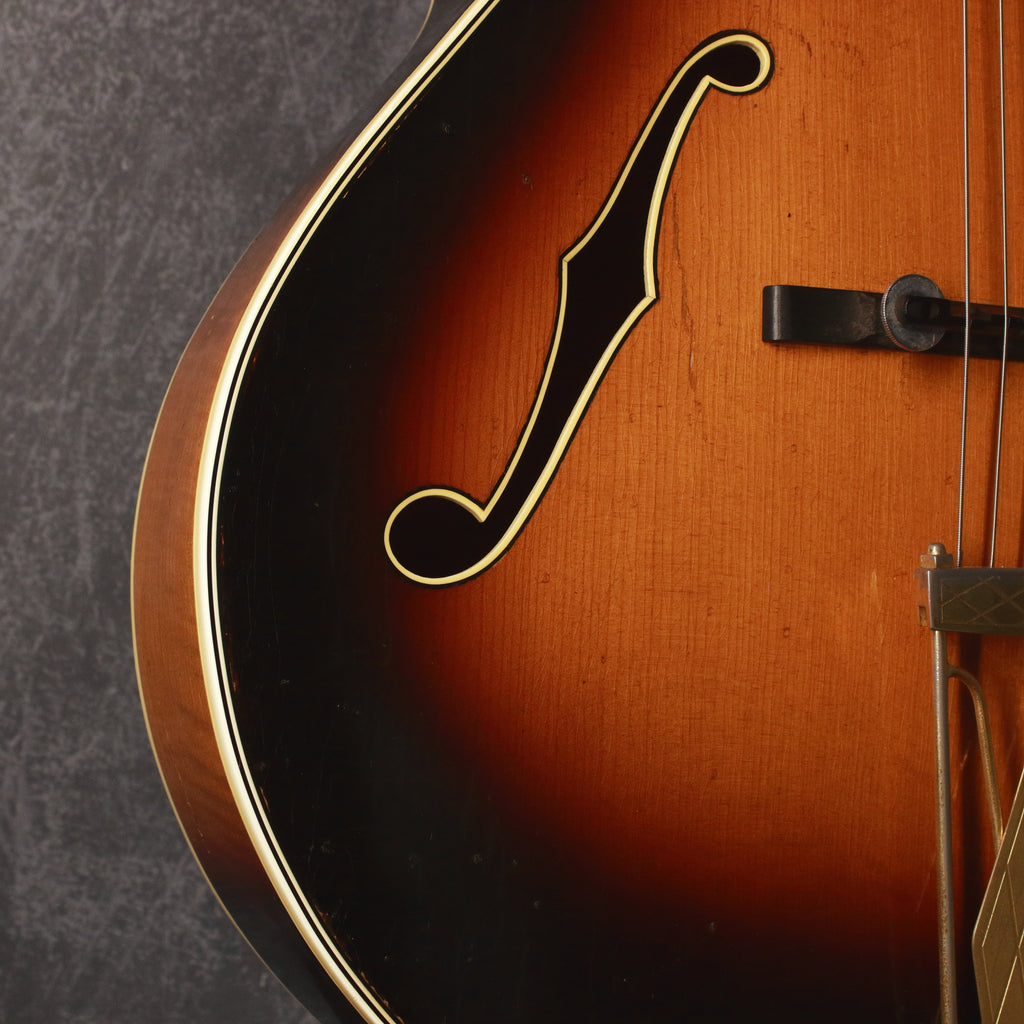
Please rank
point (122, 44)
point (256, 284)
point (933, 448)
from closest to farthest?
point (256, 284) < point (933, 448) < point (122, 44)

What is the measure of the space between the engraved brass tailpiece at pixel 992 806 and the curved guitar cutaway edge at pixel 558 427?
0.22m

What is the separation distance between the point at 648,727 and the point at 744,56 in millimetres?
376

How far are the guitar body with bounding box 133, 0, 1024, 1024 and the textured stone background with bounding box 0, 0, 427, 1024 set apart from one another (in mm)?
381

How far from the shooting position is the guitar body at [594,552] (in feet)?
1.58

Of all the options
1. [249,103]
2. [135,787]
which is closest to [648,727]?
[135,787]

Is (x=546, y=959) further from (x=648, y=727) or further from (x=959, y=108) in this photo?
(x=959, y=108)

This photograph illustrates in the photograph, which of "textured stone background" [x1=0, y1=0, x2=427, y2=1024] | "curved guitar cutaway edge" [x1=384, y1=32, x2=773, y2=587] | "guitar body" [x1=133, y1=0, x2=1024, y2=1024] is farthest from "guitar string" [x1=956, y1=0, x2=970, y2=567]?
"textured stone background" [x1=0, y1=0, x2=427, y2=1024]

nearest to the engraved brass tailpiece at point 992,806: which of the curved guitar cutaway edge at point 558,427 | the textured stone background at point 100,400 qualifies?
the curved guitar cutaway edge at point 558,427

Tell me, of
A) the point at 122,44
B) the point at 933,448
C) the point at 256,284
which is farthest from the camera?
the point at 122,44

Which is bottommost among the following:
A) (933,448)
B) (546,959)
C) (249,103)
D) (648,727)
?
(546,959)

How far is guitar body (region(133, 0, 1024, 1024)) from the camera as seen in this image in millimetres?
480

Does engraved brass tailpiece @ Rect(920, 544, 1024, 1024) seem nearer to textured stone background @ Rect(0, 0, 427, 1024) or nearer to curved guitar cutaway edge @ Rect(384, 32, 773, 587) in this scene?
curved guitar cutaway edge @ Rect(384, 32, 773, 587)

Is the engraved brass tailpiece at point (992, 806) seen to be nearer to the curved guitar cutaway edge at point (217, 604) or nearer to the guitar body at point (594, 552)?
the guitar body at point (594, 552)

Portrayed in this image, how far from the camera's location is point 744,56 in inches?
22.5
